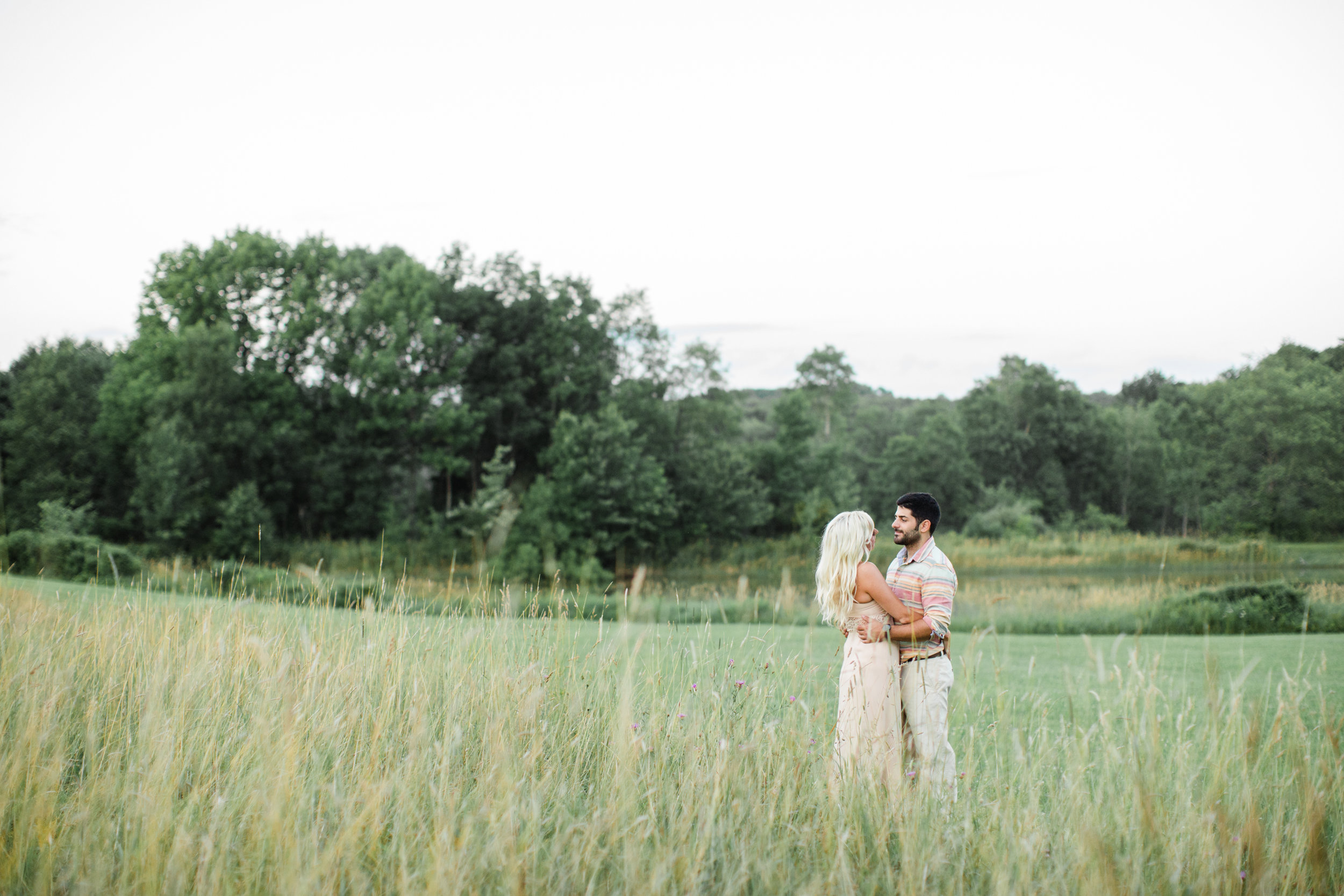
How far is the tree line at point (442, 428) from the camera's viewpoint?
31.3 metres

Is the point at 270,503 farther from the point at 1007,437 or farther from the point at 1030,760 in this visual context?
the point at 1007,437

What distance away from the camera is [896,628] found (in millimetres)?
4281

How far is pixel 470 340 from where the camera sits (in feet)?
128

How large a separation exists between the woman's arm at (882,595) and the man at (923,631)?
3.0 inches

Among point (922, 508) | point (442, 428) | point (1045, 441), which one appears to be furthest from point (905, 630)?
point (1045, 441)

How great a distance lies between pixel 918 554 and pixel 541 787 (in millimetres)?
2473

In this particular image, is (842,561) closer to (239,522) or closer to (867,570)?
(867,570)

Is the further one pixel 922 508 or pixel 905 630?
pixel 922 508

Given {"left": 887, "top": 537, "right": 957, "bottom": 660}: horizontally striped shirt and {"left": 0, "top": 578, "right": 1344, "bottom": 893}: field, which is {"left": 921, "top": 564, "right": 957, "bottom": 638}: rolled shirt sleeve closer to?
{"left": 887, "top": 537, "right": 957, "bottom": 660}: horizontally striped shirt

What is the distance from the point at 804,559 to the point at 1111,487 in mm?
29140

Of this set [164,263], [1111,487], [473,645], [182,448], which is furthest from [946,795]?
[1111,487]

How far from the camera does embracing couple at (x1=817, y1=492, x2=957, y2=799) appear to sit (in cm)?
421

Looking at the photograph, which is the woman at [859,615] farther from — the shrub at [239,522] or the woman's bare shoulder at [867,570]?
the shrub at [239,522]

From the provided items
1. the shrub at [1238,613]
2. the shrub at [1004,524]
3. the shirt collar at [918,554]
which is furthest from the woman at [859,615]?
the shrub at [1004,524]
